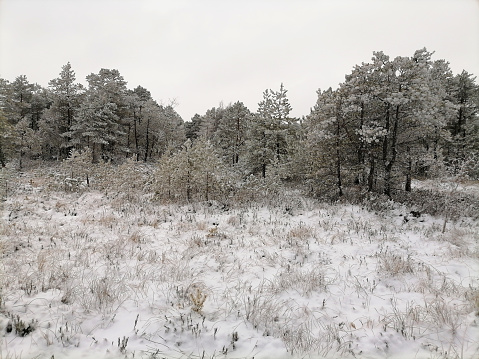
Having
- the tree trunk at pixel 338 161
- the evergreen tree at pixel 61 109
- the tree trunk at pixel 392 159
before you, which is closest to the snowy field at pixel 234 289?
the tree trunk at pixel 392 159

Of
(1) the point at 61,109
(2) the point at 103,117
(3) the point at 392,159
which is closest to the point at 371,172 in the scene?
(3) the point at 392,159

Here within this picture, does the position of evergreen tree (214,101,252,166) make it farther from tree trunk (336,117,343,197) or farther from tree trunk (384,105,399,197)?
tree trunk (384,105,399,197)

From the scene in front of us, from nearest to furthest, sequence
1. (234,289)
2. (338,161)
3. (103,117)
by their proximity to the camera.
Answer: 1. (234,289)
2. (338,161)
3. (103,117)

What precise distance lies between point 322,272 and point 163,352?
3642 mm

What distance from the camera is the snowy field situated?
11.3 feet

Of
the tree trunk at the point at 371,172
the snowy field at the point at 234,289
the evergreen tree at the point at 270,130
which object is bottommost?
the snowy field at the point at 234,289

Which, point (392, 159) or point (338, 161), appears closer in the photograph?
point (392, 159)

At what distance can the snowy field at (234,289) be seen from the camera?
3.46 meters

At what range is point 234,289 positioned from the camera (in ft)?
16.2

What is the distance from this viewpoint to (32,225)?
8.03 m

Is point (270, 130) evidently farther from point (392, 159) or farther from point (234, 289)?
point (234, 289)

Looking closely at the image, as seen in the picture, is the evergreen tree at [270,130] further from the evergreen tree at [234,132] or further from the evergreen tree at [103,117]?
the evergreen tree at [103,117]

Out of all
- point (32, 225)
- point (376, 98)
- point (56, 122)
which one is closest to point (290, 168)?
point (376, 98)

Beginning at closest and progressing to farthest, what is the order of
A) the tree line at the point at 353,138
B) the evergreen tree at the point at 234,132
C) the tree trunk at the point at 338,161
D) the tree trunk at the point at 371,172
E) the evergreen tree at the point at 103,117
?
the tree line at the point at 353,138
the tree trunk at the point at 371,172
the tree trunk at the point at 338,161
the evergreen tree at the point at 103,117
the evergreen tree at the point at 234,132
